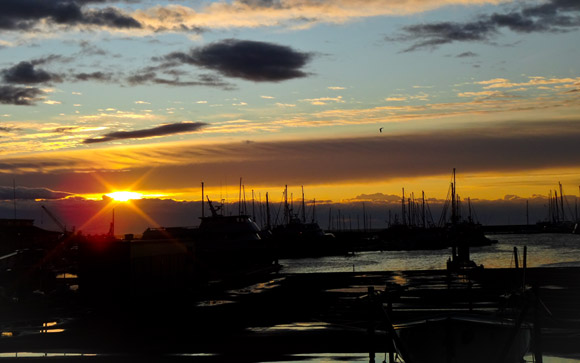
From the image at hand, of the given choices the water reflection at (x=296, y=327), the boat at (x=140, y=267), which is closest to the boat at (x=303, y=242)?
the boat at (x=140, y=267)

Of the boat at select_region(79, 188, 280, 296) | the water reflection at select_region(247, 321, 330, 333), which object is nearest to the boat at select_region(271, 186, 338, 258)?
the boat at select_region(79, 188, 280, 296)

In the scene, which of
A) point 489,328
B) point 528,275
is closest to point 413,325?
point 489,328

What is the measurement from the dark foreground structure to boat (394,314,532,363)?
→ 2.95 feet

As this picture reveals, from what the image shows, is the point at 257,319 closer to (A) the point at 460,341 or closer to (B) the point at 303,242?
(A) the point at 460,341

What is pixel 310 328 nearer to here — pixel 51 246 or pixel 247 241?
pixel 51 246

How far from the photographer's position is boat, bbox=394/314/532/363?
26.6 meters

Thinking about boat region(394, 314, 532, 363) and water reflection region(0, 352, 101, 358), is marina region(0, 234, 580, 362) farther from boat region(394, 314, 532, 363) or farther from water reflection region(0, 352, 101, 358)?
boat region(394, 314, 532, 363)

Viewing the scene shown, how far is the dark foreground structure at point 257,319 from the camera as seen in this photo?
3105 centimetres

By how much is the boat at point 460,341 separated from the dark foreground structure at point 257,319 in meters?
0.90

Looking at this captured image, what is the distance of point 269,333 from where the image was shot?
3712 centimetres

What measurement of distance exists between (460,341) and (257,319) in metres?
18.9


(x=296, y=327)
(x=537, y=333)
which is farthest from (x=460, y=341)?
(x=296, y=327)

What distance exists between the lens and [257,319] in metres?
43.6

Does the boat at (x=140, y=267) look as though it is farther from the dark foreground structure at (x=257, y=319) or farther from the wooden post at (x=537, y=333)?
the wooden post at (x=537, y=333)
